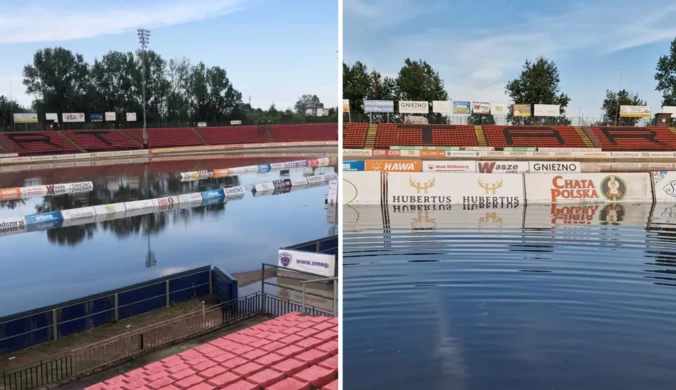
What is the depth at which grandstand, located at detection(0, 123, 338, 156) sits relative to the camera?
48156 mm

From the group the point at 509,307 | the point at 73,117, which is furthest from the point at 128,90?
the point at 509,307

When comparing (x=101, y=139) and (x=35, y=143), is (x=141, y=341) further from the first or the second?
(x=101, y=139)

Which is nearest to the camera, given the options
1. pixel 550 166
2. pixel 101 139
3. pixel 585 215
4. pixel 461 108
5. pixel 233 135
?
pixel 585 215

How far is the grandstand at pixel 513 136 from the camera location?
44.1 meters

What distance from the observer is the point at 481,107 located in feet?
164

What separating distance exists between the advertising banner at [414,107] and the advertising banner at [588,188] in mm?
26974

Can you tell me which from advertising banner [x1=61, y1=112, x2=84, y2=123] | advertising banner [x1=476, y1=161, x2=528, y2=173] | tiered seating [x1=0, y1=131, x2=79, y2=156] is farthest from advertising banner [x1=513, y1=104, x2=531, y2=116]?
advertising banner [x1=61, y1=112, x2=84, y2=123]

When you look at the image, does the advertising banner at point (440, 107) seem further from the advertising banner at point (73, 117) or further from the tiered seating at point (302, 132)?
the advertising banner at point (73, 117)

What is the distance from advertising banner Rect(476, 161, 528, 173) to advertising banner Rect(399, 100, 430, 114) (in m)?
23.0

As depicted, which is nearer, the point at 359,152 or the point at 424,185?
the point at 424,185

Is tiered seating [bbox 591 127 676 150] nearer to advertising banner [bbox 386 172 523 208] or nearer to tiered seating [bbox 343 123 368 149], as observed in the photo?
tiered seating [bbox 343 123 368 149]

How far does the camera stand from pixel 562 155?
137 ft

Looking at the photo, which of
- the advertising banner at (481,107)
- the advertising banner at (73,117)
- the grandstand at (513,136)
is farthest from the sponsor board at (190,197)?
the advertising banner at (73,117)

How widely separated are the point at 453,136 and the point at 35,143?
1438 inches
